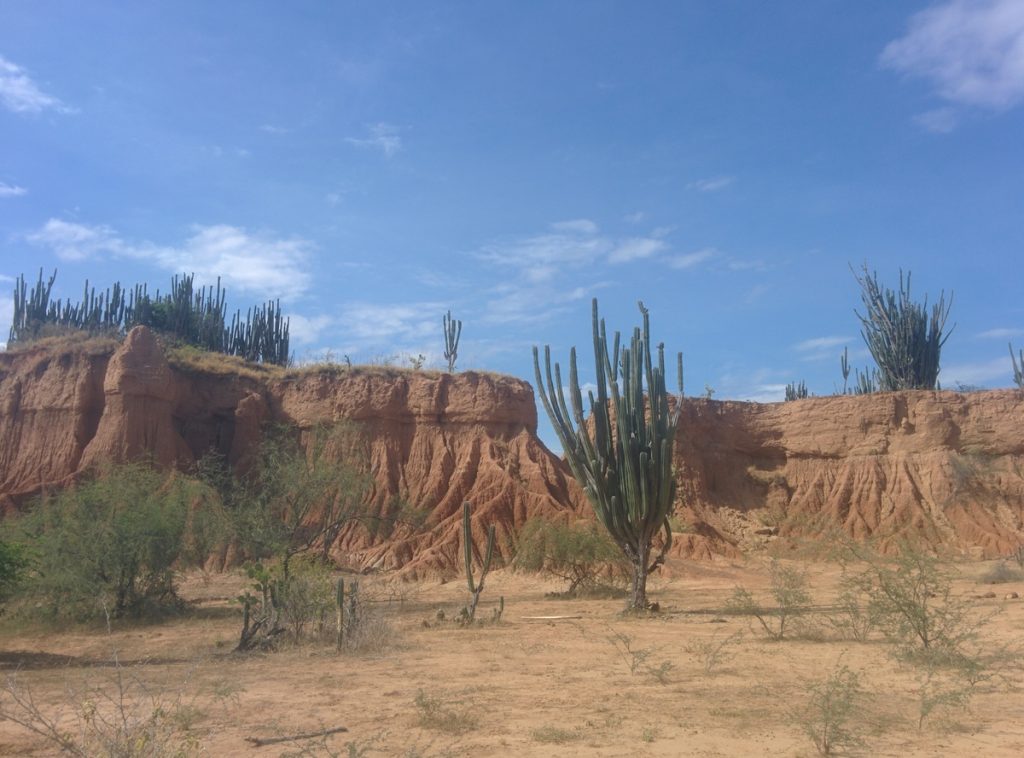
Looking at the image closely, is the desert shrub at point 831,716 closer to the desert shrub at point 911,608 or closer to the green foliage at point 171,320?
the desert shrub at point 911,608

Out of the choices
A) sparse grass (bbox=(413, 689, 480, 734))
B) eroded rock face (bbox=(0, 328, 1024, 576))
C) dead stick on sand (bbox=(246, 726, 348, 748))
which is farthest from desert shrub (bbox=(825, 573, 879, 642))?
eroded rock face (bbox=(0, 328, 1024, 576))

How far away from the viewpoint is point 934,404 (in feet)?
128

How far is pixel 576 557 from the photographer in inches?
993

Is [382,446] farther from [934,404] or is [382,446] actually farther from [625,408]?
[934,404]

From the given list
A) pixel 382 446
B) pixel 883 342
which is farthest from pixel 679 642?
pixel 883 342

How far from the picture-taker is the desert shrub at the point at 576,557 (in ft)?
82.2

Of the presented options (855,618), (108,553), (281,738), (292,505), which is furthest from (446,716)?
(292,505)

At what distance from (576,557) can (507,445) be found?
44.7ft

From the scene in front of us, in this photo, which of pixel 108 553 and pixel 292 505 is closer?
pixel 108 553

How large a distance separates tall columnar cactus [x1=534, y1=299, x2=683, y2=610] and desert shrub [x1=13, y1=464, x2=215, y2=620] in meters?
9.61

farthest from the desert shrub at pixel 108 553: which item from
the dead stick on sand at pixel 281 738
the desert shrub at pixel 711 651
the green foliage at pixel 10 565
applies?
the desert shrub at pixel 711 651

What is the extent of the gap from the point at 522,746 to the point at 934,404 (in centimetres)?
3730

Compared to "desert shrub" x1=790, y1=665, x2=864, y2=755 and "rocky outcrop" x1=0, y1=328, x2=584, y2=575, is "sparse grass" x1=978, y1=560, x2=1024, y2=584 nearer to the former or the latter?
"rocky outcrop" x1=0, y1=328, x2=584, y2=575

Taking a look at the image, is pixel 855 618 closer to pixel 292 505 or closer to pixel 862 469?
pixel 292 505
